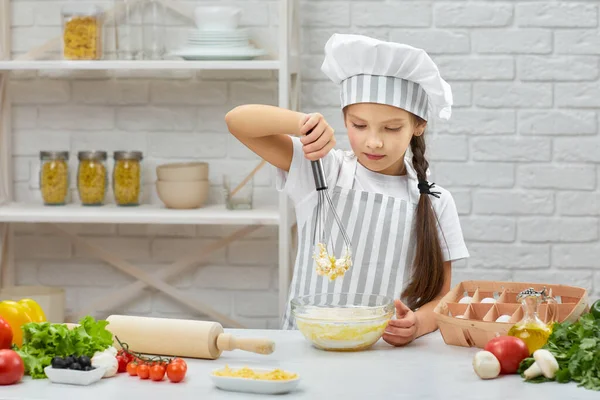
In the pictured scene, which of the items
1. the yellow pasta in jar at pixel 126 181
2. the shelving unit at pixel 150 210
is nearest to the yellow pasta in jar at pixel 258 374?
the shelving unit at pixel 150 210

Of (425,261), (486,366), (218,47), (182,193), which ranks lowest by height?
(486,366)

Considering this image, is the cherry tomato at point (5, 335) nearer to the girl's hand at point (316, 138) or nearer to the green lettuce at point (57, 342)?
the green lettuce at point (57, 342)

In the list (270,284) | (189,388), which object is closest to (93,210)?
(270,284)

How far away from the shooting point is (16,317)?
1.79m

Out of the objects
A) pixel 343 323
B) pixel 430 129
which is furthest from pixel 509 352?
A: pixel 430 129

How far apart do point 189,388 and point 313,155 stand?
599mm

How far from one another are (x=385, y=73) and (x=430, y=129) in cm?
111

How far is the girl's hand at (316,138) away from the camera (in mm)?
1963

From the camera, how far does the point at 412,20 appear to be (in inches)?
126

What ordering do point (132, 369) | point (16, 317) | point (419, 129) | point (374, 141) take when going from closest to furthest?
point (132, 369)
point (16, 317)
point (374, 141)
point (419, 129)

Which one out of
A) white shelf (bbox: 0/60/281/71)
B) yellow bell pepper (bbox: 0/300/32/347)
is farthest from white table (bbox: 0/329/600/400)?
white shelf (bbox: 0/60/281/71)

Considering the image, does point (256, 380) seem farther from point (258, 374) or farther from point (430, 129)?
point (430, 129)

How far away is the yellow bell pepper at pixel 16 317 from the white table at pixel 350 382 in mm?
128

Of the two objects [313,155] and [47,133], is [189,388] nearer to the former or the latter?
[313,155]
